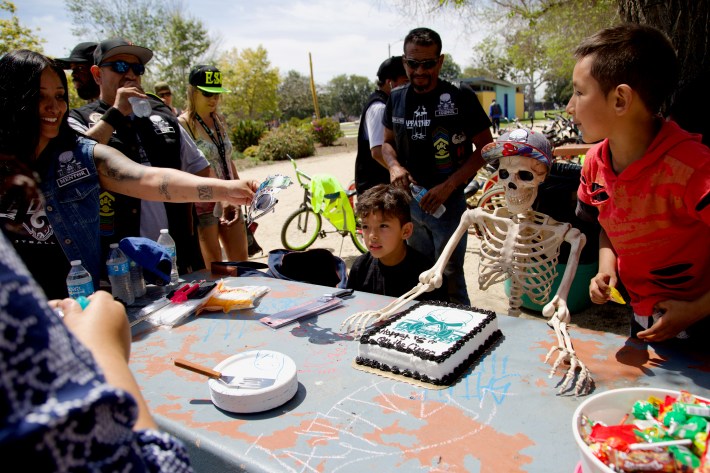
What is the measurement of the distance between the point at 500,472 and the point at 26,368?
1.03 metres

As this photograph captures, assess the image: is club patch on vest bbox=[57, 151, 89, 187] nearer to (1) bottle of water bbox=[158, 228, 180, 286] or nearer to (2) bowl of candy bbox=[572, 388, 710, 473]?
(1) bottle of water bbox=[158, 228, 180, 286]

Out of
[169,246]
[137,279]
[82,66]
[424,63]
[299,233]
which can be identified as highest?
[82,66]

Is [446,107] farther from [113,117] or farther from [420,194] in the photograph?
[113,117]

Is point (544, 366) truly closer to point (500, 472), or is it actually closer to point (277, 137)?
point (500, 472)

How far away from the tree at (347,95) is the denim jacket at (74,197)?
61136 mm

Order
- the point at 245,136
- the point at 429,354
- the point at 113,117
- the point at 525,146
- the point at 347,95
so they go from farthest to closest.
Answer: the point at 347,95 < the point at 245,136 < the point at 113,117 < the point at 525,146 < the point at 429,354

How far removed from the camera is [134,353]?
196 cm

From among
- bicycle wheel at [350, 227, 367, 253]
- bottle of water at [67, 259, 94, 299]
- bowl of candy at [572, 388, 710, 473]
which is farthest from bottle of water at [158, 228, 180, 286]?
bicycle wheel at [350, 227, 367, 253]

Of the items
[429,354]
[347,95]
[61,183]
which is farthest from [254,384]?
[347,95]

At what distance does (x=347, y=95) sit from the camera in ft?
211

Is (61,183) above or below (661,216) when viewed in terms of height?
above

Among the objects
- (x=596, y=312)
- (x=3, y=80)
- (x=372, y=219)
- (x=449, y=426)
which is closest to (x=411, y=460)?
(x=449, y=426)

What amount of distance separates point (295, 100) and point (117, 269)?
56.2m

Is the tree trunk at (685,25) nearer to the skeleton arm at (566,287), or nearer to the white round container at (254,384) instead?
the skeleton arm at (566,287)
